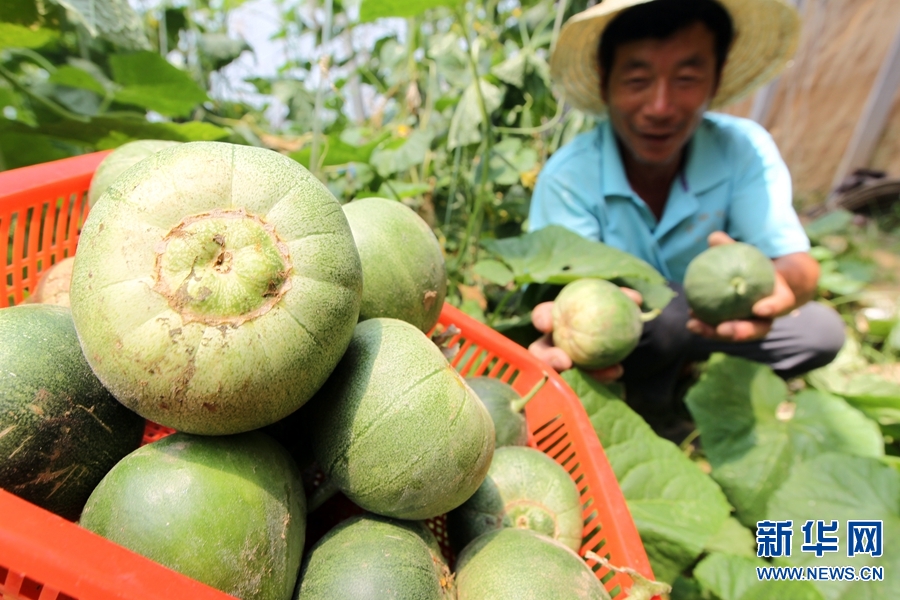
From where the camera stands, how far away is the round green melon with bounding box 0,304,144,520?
2.56ft

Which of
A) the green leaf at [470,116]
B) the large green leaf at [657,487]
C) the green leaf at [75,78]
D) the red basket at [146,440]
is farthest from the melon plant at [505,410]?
the green leaf at [75,78]

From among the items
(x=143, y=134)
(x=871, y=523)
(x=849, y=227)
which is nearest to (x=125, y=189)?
(x=143, y=134)

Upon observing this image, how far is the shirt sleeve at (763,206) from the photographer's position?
245 centimetres

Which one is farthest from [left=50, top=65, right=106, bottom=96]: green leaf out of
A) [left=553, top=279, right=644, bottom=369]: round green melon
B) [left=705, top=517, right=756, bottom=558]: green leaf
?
[left=705, top=517, right=756, bottom=558]: green leaf

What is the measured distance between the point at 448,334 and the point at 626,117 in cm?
149

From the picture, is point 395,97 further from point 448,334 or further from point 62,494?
point 62,494

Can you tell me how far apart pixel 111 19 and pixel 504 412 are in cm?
166

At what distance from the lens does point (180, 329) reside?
26.8 inches

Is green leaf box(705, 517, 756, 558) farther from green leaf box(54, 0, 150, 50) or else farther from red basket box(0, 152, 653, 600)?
green leaf box(54, 0, 150, 50)

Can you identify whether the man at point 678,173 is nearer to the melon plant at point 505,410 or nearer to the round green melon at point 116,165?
the melon plant at point 505,410

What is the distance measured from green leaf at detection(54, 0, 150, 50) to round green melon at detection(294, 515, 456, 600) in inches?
60.6

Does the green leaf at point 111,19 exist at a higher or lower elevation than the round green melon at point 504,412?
higher

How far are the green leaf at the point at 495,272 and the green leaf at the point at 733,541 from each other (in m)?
1.07

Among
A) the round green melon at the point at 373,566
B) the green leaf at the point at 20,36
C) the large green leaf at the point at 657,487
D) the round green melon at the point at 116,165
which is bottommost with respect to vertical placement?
the large green leaf at the point at 657,487
